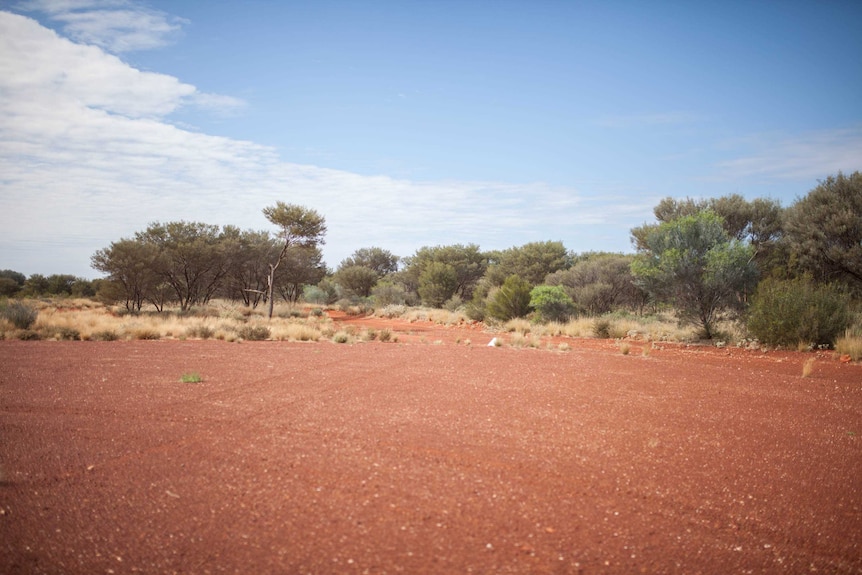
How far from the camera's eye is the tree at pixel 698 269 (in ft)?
53.8

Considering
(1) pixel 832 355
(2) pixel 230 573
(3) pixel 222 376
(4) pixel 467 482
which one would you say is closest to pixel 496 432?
(4) pixel 467 482

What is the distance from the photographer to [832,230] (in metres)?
20.3

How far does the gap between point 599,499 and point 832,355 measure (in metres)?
11.9

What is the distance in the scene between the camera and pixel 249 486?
163 inches

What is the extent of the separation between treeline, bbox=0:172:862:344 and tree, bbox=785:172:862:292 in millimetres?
51

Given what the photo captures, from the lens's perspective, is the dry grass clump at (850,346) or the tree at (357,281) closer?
the dry grass clump at (850,346)

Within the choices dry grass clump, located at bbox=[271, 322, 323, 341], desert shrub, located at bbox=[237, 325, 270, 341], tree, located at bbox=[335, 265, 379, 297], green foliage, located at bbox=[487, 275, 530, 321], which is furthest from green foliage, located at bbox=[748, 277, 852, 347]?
tree, located at bbox=[335, 265, 379, 297]

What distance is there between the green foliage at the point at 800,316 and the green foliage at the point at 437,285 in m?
25.3

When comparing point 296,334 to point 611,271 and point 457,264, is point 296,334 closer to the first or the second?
point 611,271

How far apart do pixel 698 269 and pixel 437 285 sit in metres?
23.3

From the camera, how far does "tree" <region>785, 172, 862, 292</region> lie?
65.2ft

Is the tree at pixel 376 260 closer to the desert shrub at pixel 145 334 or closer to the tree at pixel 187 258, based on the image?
the tree at pixel 187 258

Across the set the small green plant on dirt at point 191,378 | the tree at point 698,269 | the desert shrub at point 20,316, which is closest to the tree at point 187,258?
the desert shrub at point 20,316

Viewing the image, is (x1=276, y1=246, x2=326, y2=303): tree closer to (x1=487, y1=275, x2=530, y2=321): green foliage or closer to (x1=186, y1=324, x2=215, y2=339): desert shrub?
(x1=487, y1=275, x2=530, y2=321): green foliage
